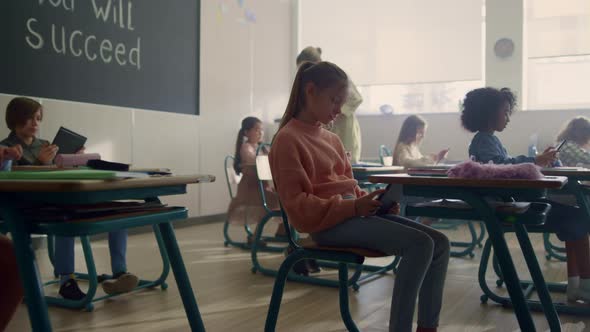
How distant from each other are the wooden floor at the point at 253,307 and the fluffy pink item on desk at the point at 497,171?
72 cm

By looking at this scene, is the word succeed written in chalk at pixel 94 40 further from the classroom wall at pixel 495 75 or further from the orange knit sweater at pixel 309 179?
the classroom wall at pixel 495 75

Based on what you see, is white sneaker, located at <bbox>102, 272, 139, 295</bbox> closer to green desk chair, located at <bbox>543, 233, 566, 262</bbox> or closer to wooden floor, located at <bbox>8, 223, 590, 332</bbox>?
wooden floor, located at <bbox>8, 223, 590, 332</bbox>

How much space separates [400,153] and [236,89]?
2.12 meters

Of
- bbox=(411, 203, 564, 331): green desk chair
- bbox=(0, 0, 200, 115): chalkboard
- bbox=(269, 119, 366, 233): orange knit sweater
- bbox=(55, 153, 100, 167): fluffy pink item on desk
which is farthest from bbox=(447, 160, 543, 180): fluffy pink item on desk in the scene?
bbox=(0, 0, 200, 115): chalkboard

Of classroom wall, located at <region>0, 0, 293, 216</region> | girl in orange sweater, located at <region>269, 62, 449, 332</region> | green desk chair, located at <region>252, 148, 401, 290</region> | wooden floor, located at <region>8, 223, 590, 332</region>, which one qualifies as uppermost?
classroom wall, located at <region>0, 0, 293, 216</region>

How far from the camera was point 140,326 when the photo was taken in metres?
1.96

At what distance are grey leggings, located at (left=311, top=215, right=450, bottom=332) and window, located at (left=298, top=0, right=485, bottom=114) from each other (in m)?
4.40

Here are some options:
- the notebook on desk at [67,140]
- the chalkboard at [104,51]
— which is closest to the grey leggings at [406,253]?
the notebook on desk at [67,140]

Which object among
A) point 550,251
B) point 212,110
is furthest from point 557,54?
point 212,110

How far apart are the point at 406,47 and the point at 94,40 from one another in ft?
10.8

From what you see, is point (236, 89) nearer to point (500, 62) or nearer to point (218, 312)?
point (500, 62)

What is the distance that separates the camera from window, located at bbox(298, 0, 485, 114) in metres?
5.56

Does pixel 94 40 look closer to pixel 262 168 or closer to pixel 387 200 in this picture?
pixel 262 168

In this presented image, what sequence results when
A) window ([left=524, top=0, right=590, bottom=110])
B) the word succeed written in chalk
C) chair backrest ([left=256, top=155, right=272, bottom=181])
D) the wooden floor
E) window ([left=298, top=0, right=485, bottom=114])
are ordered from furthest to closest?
1. window ([left=298, top=0, right=485, bottom=114])
2. window ([left=524, top=0, right=590, bottom=110])
3. the word succeed written in chalk
4. chair backrest ([left=256, top=155, right=272, bottom=181])
5. the wooden floor
